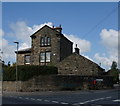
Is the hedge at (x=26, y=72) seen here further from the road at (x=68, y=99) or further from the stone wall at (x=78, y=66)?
the road at (x=68, y=99)

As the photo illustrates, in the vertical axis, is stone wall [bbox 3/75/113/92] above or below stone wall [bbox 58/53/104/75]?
below

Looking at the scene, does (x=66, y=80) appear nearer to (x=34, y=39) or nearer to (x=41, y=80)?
(x=41, y=80)

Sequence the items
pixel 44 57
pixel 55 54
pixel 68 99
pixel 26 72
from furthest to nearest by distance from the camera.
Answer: pixel 44 57
pixel 55 54
pixel 26 72
pixel 68 99

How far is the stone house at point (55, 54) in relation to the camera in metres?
44.9

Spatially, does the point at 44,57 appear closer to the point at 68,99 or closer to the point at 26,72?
the point at 26,72

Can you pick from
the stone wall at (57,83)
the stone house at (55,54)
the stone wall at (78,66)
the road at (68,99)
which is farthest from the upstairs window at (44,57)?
the road at (68,99)

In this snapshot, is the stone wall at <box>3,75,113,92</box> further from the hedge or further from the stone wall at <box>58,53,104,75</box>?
the stone wall at <box>58,53,104,75</box>

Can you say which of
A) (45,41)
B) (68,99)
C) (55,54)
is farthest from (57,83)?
(45,41)

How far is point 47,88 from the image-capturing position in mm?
34562

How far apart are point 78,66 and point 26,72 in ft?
39.1

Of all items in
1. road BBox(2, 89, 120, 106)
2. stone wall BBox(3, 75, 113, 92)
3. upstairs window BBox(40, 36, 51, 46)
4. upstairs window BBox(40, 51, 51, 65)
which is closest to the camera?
road BBox(2, 89, 120, 106)

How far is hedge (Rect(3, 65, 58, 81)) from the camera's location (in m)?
36.0

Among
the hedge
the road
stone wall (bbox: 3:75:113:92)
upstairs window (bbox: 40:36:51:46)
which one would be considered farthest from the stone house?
the road

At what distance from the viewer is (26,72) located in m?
36.2
